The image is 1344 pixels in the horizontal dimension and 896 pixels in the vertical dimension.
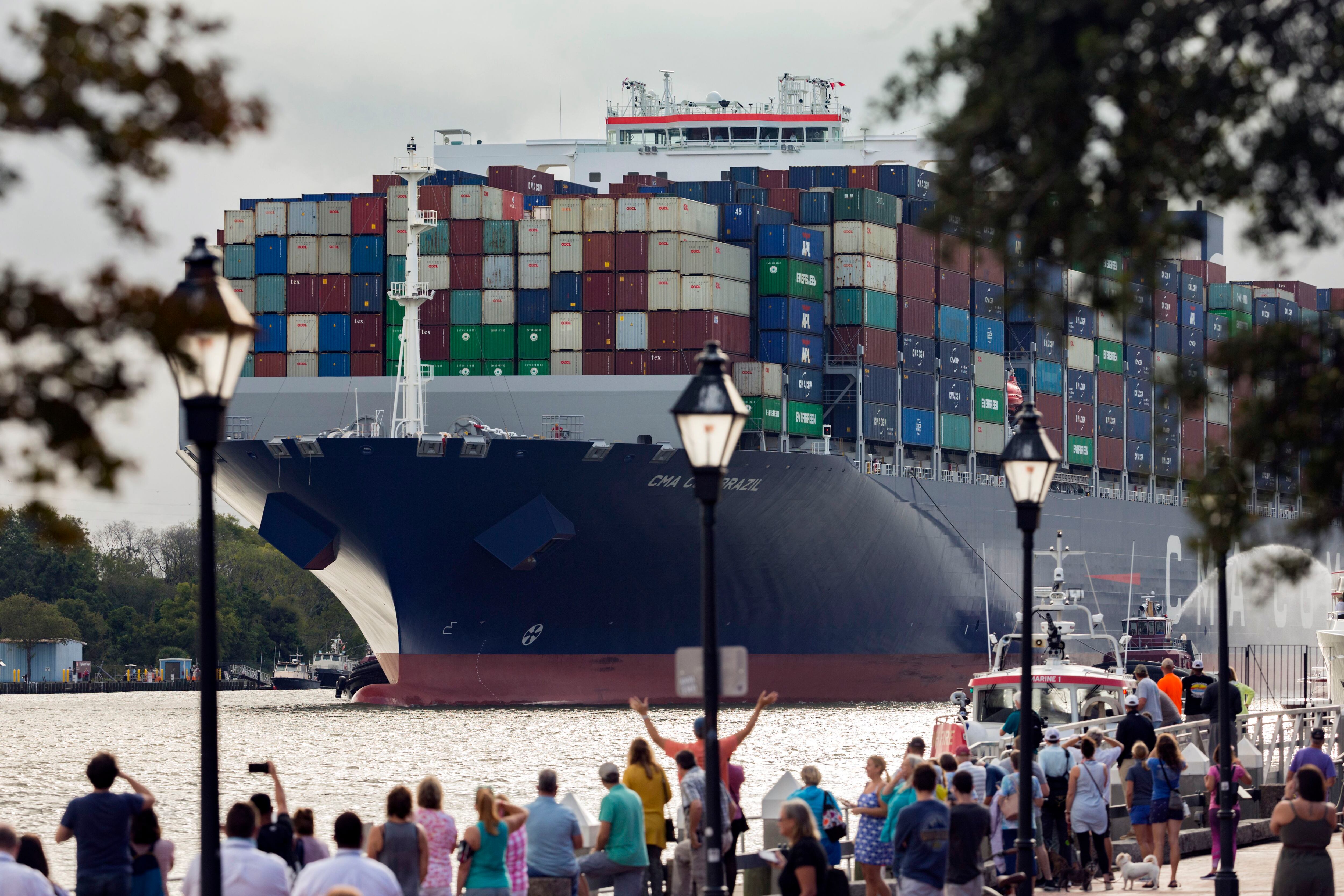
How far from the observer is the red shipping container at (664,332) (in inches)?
1925

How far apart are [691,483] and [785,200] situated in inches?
503

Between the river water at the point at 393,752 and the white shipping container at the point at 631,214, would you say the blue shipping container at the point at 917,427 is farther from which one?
the white shipping container at the point at 631,214

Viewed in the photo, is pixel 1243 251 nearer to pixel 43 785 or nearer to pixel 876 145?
pixel 43 785

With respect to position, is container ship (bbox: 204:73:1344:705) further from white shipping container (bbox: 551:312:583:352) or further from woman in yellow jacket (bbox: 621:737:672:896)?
woman in yellow jacket (bbox: 621:737:672:896)

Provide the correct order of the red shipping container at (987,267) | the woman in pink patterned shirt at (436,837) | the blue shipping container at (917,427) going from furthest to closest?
the blue shipping container at (917,427) < the woman in pink patterned shirt at (436,837) < the red shipping container at (987,267)

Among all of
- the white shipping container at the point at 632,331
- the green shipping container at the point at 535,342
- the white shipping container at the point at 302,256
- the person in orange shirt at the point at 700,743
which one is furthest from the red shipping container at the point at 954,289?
the person in orange shirt at the point at 700,743

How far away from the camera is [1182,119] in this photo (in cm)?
786

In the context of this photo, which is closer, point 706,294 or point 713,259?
point 706,294

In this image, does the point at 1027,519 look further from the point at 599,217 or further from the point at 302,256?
the point at 302,256

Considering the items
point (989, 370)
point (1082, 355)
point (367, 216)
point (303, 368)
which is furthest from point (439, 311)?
point (1082, 355)

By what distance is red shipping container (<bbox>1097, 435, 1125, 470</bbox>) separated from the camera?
63875 mm

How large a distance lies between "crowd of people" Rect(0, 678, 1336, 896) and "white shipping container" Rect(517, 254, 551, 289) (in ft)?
115

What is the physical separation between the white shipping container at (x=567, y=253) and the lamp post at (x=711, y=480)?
131ft

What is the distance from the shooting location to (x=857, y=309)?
5328 centimetres
